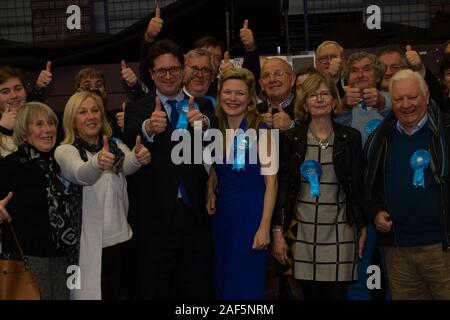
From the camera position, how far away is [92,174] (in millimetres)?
4398

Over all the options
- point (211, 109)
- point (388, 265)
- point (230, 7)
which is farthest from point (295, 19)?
point (388, 265)

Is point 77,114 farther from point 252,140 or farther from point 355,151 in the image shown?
point 355,151

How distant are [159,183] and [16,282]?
37.9 inches

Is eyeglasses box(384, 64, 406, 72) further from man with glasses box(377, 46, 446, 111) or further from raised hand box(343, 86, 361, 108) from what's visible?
raised hand box(343, 86, 361, 108)

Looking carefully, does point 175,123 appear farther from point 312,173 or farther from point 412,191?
point 412,191

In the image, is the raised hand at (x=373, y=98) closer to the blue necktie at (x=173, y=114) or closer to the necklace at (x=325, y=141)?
the necklace at (x=325, y=141)

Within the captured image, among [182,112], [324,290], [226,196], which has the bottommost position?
[324,290]

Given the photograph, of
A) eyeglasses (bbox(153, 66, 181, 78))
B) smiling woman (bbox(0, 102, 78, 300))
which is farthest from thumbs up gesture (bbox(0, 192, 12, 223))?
eyeglasses (bbox(153, 66, 181, 78))

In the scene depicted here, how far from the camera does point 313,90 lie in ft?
15.4

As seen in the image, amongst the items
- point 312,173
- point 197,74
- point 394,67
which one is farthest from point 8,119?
point 394,67

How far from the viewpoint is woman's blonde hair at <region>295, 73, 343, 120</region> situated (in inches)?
185

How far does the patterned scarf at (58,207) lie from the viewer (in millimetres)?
4496

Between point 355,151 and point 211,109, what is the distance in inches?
36.4
